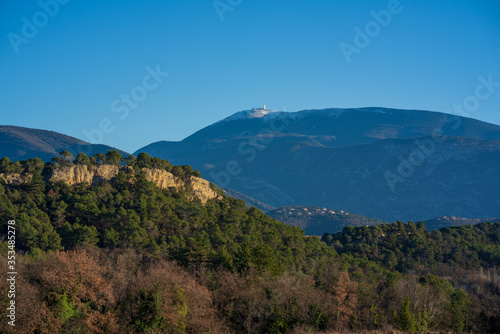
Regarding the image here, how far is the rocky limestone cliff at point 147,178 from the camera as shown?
174 feet

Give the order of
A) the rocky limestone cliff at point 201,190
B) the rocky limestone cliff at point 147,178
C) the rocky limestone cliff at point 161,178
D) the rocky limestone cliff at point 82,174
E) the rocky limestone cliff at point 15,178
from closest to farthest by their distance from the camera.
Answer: the rocky limestone cliff at point 15,178, the rocky limestone cliff at point 82,174, the rocky limestone cliff at point 147,178, the rocky limestone cliff at point 161,178, the rocky limestone cliff at point 201,190

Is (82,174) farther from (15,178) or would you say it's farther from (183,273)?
(183,273)

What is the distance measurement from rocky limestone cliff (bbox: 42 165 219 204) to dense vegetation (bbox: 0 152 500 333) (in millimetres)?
1040

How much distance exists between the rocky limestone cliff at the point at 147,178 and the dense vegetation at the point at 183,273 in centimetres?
104

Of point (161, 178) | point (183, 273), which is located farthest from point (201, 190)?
point (183, 273)

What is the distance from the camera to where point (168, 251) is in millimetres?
45312

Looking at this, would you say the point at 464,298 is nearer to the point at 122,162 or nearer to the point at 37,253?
the point at 37,253

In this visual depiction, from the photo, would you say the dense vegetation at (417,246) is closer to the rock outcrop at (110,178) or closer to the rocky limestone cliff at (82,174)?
the rock outcrop at (110,178)

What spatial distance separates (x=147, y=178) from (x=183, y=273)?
24.6 metres

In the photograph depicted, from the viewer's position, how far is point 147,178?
58469mm

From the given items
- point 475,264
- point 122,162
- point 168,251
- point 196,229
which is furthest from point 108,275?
point 475,264

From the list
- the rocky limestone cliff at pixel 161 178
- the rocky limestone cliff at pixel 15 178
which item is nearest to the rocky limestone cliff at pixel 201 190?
the rocky limestone cliff at pixel 161 178

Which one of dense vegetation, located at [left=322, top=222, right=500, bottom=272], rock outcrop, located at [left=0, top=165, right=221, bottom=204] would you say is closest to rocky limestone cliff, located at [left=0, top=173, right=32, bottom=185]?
rock outcrop, located at [left=0, top=165, right=221, bottom=204]

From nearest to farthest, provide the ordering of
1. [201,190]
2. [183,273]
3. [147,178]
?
[183,273]
[147,178]
[201,190]
